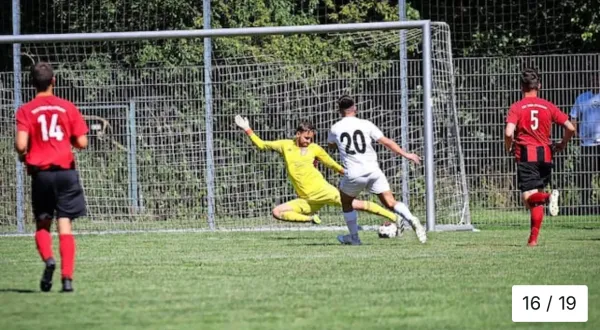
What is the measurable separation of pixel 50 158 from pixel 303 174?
7867 mm

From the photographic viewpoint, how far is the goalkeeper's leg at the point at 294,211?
17969 millimetres

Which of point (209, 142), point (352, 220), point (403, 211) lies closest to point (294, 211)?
point (209, 142)

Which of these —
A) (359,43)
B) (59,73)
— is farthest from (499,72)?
(59,73)

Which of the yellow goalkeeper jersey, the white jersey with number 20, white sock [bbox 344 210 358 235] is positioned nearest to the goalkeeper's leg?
the yellow goalkeeper jersey

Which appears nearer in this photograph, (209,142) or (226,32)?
(226,32)

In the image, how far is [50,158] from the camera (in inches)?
407

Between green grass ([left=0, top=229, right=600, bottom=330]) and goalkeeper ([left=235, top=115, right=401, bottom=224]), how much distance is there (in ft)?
4.51

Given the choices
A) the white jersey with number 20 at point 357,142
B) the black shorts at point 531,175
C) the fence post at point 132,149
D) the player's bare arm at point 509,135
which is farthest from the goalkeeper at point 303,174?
the player's bare arm at point 509,135

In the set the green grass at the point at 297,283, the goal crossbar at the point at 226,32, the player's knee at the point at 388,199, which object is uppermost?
the goal crossbar at the point at 226,32

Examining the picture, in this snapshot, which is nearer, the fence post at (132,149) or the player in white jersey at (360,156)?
the player in white jersey at (360,156)

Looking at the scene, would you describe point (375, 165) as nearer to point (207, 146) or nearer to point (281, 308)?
point (207, 146)

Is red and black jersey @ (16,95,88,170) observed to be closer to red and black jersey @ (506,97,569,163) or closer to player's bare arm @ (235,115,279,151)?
red and black jersey @ (506,97,569,163)

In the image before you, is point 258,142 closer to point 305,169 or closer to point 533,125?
point 305,169

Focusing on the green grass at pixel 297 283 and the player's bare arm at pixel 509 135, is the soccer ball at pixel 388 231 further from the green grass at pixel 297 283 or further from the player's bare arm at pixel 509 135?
the player's bare arm at pixel 509 135
